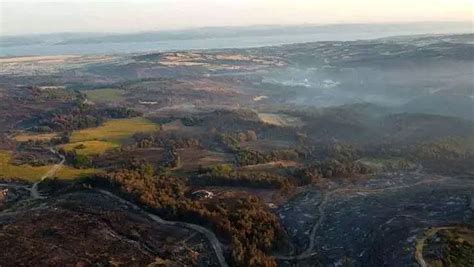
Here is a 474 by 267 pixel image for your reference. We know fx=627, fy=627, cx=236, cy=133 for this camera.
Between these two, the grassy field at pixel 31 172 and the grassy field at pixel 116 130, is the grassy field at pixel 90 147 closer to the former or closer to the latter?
the grassy field at pixel 116 130

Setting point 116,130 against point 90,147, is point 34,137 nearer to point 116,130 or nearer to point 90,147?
point 116,130

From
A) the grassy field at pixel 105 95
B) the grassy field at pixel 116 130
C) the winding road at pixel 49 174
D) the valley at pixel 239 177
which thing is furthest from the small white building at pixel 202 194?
the grassy field at pixel 105 95

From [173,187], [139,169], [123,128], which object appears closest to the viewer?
[173,187]

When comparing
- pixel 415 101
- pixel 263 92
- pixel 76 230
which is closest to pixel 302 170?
pixel 76 230

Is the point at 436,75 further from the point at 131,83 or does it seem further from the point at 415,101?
the point at 131,83

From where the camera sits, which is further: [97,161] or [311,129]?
[311,129]

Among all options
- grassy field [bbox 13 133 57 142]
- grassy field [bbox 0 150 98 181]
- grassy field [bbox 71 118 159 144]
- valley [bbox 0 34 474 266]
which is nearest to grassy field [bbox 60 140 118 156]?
valley [bbox 0 34 474 266]
